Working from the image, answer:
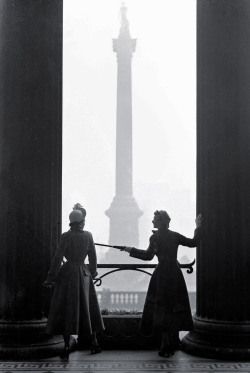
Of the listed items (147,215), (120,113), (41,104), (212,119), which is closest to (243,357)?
(212,119)

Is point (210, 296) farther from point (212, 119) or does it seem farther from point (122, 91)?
point (122, 91)

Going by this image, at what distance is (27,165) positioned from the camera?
630cm

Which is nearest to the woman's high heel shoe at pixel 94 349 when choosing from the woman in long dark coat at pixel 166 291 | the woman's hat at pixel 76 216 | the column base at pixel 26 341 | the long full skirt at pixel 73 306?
the long full skirt at pixel 73 306

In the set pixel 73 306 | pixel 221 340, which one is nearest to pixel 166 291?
pixel 221 340

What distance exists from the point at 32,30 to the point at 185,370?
149 inches

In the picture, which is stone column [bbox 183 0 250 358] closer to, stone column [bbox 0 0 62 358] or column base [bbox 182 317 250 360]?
column base [bbox 182 317 250 360]

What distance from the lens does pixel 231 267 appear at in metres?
6.21

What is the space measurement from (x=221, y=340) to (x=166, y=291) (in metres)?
0.74

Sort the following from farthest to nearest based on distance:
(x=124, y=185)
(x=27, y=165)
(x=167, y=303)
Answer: (x=124, y=185), (x=27, y=165), (x=167, y=303)

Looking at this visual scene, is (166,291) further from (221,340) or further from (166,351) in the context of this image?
(221,340)

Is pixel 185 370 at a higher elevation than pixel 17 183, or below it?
below

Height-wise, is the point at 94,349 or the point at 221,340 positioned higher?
the point at 221,340

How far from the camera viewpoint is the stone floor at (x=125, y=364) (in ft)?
18.2

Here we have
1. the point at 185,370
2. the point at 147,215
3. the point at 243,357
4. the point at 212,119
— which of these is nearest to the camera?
the point at 185,370
